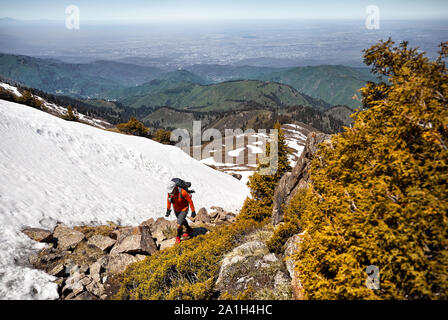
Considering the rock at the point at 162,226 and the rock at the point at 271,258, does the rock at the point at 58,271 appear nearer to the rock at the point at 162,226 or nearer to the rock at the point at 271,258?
the rock at the point at 162,226

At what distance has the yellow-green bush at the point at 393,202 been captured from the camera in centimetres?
407

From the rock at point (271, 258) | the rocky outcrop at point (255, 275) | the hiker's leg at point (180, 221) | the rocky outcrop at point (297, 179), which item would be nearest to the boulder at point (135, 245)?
the hiker's leg at point (180, 221)

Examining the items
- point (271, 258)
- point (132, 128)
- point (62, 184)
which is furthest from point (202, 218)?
point (132, 128)

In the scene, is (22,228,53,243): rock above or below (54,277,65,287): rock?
above

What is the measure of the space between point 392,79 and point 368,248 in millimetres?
4334

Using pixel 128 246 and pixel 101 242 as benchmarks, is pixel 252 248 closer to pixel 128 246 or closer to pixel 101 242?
pixel 128 246

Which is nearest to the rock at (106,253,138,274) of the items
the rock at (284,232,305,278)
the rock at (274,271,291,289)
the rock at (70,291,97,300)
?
the rock at (70,291,97,300)

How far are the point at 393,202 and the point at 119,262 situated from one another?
9279 mm

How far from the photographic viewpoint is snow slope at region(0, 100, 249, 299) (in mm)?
8227

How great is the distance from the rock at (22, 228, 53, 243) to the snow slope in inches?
9.1

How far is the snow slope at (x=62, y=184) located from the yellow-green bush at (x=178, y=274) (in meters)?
2.43

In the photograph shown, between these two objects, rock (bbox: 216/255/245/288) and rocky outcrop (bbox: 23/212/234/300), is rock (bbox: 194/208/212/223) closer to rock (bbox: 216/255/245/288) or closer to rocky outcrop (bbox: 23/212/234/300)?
rocky outcrop (bbox: 23/212/234/300)

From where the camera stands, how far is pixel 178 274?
7766mm
